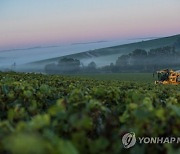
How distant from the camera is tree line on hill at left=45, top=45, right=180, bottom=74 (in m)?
103

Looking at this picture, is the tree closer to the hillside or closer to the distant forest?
the distant forest

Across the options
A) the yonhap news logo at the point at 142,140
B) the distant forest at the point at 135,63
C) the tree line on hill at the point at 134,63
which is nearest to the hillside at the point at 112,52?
the distant forest at the point at 135,63

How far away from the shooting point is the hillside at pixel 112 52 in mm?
110812

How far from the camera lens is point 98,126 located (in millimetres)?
1932

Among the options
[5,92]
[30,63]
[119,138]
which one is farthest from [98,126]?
[30,63]

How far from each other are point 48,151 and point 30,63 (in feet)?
360

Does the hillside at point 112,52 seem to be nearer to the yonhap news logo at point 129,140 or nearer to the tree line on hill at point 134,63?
the tree line on hill at point 134,63

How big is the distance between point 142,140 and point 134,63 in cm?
10696

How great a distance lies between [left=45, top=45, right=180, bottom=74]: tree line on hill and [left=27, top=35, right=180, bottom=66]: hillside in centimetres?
335

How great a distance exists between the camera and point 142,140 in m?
1.59

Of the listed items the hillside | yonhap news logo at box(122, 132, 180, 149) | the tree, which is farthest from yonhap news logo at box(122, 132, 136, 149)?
the hillside

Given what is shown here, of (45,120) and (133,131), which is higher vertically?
(45,120)

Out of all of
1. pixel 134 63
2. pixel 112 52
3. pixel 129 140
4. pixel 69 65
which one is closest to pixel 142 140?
pixel 129 140

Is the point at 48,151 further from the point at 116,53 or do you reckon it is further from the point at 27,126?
the point at 116,53
